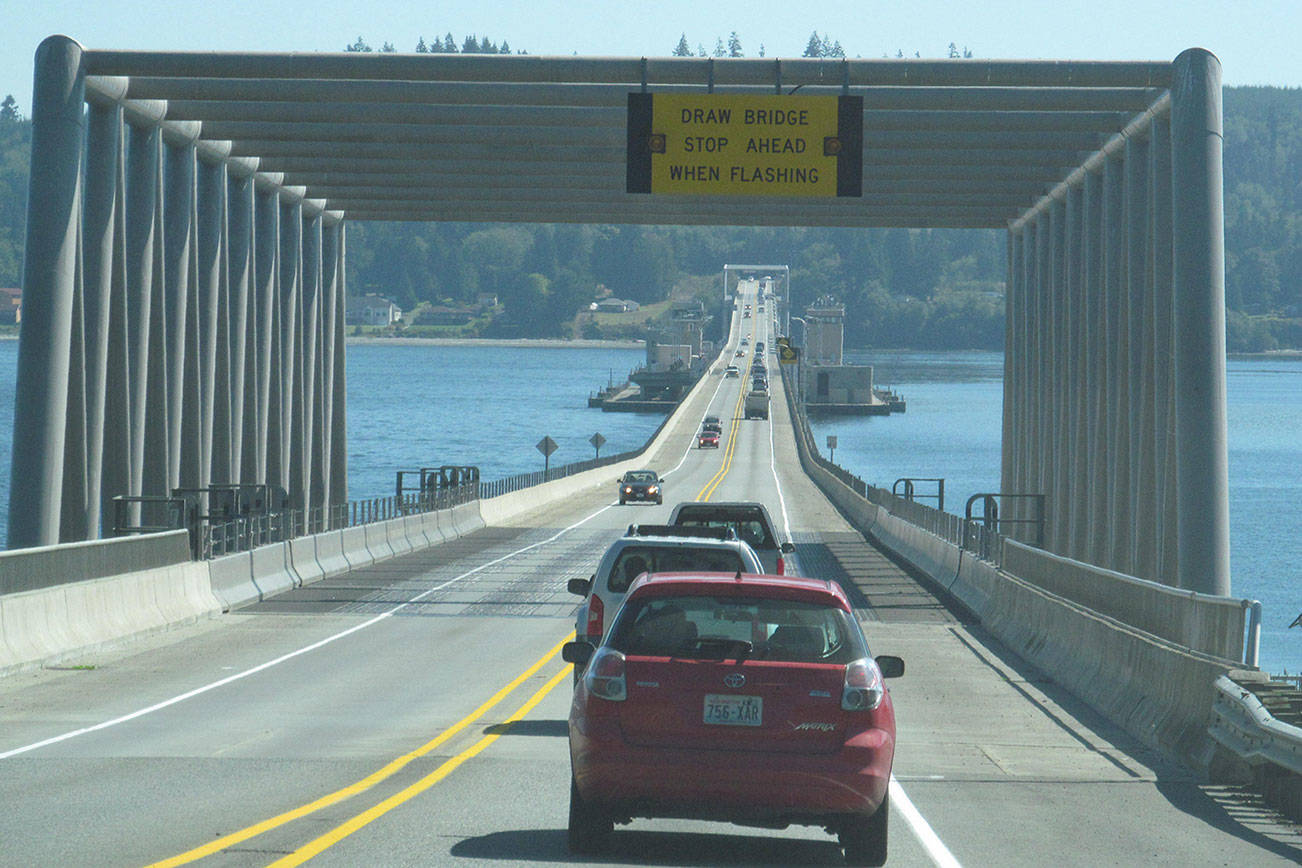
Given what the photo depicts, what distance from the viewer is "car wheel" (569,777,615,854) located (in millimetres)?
8945

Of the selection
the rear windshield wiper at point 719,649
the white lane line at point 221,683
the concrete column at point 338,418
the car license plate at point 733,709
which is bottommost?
the white lane line at point 221,683

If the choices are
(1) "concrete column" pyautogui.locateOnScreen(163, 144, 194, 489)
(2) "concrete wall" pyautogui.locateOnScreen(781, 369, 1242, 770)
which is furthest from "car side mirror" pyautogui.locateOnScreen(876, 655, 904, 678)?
(1) "concrete column" pyautogui.locateOnScreen(163, 144, 194, 489)

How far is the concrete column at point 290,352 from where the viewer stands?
41531mm

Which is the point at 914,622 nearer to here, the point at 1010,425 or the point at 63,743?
the point at 63,743

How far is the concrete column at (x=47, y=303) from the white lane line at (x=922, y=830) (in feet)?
56.1

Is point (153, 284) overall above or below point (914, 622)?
above

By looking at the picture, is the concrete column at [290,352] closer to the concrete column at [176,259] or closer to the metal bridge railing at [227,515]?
the metal bridge railing at [227,515]

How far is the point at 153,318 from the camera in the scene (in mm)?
31828

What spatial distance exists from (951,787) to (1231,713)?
200 centimetres

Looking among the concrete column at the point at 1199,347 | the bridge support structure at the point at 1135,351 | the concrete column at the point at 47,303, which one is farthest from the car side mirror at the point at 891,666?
the concrete column at the point at 47,303

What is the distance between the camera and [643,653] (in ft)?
29.6

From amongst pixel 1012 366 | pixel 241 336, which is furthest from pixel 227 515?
pixel 1012 366

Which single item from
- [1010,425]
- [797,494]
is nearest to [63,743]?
[1010,425]

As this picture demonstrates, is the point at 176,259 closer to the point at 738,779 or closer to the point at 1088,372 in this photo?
the point at 1088,372
